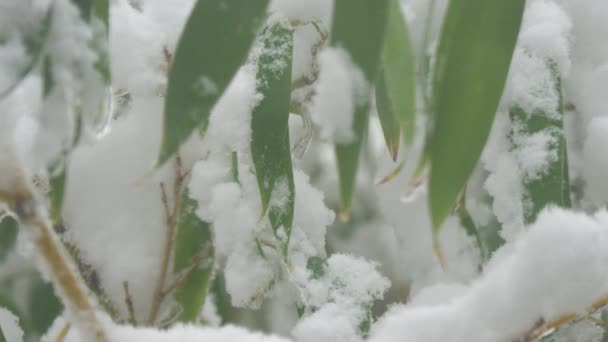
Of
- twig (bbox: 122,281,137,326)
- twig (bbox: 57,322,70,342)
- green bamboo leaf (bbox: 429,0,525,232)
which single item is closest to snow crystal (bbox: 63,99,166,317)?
twig (bbox: 122,281,137,326)

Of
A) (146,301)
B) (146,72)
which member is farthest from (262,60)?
(146,301)

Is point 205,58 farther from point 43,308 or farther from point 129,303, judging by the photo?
point 43,308

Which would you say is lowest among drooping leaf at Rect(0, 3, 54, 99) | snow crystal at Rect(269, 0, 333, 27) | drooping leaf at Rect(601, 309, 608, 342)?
drooping leaf at Rect(601, 309, 608, 342)

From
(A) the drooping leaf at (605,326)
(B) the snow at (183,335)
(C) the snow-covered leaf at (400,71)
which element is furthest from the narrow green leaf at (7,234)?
(A) the drooping leaf at (605,326)

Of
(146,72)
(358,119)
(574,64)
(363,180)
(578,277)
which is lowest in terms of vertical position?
(578,277)

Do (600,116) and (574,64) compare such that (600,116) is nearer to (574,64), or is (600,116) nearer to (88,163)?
(574,64)

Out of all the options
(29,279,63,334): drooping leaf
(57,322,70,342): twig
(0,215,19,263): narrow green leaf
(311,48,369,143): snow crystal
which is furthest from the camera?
(29,279,63,334): drooping leaf

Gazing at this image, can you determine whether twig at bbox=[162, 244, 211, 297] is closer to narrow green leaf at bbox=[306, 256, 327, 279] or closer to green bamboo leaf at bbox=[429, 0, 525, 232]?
narrow green leaf at bbox=[306, 256, 327, 279]
